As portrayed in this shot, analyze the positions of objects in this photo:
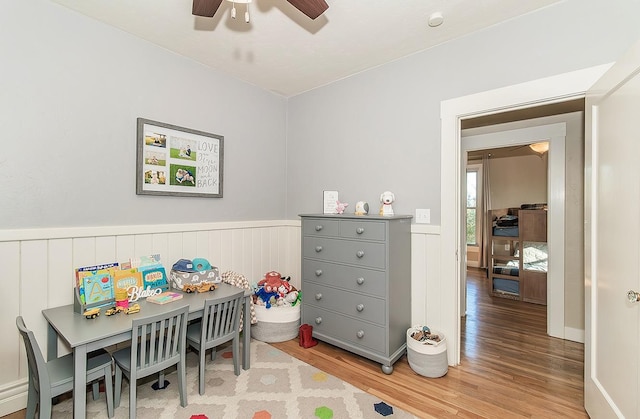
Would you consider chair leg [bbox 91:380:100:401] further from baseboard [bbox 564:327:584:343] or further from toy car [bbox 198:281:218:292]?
baseboard [bbox 564:327:584:343]

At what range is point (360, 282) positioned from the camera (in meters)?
2.42

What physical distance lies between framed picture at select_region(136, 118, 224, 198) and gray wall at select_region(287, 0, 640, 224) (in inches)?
38.7

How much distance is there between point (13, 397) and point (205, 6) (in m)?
2.58

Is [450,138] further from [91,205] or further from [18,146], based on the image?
[18,146]

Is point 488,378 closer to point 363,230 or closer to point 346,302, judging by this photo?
point 346,302

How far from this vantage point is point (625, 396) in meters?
1.44

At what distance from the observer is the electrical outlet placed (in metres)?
2.52

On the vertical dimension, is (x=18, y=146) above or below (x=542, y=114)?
below

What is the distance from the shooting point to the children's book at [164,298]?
81.4 inches

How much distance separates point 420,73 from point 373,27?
0.60 m

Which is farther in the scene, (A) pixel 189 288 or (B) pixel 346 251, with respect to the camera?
(B) pixel 346 251

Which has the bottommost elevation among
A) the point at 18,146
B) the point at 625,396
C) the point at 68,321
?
the point at 625,396

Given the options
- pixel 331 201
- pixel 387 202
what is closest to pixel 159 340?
pixel 331 201

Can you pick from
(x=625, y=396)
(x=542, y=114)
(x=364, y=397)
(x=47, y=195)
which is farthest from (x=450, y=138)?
(x=47, y=195)
